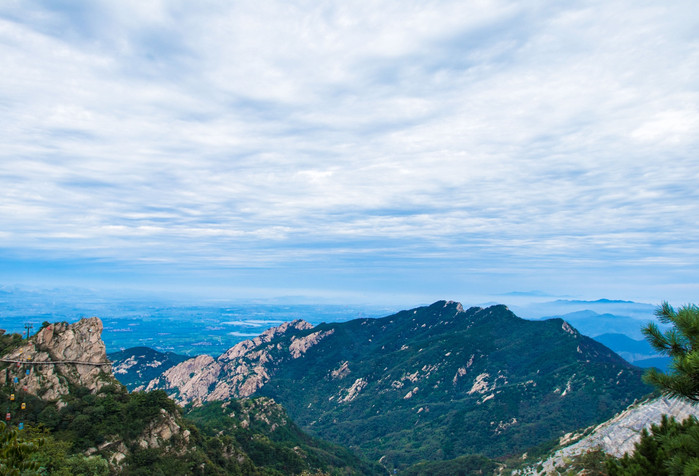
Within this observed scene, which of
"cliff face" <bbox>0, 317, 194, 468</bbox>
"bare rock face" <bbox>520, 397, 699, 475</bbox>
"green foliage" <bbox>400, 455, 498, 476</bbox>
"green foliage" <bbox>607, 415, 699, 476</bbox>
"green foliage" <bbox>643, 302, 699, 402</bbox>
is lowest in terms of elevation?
"green foliage" <bbox>400, 455, 498, 476</bbox>

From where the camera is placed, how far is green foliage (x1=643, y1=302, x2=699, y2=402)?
58.6 ft

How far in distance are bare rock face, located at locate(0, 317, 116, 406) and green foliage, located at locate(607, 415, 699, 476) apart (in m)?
83.1

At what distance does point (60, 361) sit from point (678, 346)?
92.8m

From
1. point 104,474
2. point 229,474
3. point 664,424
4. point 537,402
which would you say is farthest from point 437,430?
point 664,424

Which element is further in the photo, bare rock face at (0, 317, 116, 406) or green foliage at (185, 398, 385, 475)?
green foliage at (185, 398, 385, 475)

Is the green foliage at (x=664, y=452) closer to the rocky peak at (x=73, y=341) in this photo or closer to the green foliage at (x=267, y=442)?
the green foliage at (x=267, y=442)

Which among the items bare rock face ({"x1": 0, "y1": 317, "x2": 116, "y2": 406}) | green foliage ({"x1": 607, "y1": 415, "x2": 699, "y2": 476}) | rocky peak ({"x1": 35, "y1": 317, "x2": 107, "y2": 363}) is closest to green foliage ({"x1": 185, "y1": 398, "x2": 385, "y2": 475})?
bare rock face ({"x1": 0, "y1": 317, "x2": 116, "y2": 406})

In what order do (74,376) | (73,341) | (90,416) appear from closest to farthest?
(90,416), (74,376), (73,341)

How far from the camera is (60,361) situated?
74.1m

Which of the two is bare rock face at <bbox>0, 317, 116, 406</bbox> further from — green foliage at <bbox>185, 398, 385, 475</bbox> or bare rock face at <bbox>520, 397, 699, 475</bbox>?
bare rock face at <bbox>520, 397, 699, 475</bbox>

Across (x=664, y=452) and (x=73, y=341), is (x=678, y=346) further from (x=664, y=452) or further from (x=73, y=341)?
(x=73, y=341)

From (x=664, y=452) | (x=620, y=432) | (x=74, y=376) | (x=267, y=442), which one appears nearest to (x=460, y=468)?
(x=620, y=432)

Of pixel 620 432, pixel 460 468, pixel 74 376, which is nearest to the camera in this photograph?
pixel 74 376

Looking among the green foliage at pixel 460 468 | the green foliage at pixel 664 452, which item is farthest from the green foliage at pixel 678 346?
the green foliage at pixel 460 468
